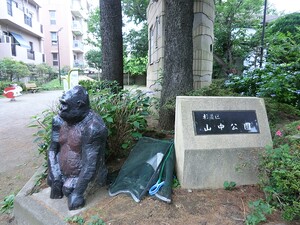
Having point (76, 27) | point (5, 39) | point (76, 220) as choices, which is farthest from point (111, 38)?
point (76, 27)

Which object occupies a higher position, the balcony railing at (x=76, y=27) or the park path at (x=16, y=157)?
the balcony railing at (x=76, y=27)

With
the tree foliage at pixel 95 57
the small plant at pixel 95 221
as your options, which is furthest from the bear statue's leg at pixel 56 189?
the tree foliage at pixel 95 57

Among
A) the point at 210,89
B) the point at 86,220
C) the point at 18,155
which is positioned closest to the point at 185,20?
the point at 210,89

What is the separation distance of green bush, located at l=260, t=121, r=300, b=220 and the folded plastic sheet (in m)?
0.85

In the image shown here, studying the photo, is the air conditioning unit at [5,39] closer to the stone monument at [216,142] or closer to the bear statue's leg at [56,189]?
the bear statue's leg at [56,189]

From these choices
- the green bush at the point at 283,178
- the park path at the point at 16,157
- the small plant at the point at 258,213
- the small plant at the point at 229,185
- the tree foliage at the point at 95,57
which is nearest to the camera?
the green bush at the point at 283,178

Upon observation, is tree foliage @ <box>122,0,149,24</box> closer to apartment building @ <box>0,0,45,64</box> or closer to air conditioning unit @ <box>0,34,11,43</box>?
apartment building @ <box>0,0,45,64</box>

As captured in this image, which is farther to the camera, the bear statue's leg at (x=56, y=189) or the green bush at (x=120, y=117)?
the green bush at (x=120, y=117)

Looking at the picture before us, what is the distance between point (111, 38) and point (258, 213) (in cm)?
495

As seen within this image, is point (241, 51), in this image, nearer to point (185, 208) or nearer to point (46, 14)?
point (185, 208)

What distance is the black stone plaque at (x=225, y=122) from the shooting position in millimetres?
2359

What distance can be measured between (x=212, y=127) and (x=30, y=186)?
2.10m

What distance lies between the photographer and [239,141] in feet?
7.72

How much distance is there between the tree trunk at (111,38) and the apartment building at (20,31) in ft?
54.4
